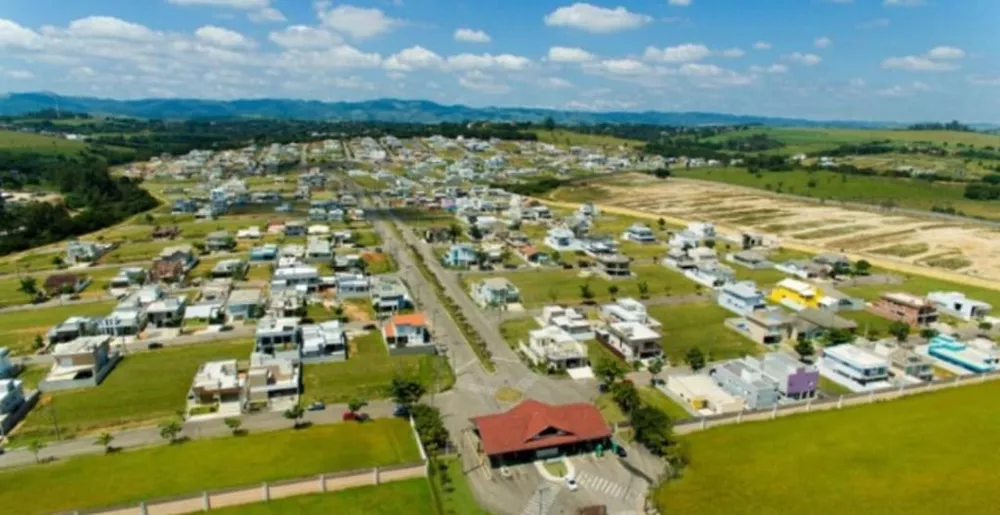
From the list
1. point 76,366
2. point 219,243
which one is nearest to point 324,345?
point 76,366

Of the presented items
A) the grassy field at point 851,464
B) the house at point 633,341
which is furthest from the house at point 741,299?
the grassy field at point 851,464

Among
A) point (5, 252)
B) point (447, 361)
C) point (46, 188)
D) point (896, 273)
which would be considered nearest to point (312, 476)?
point (447, 361)

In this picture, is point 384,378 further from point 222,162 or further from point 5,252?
point 222,162

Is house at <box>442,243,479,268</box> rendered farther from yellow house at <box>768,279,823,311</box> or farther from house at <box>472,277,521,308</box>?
yellow house at <box>768,279,823,311</box>

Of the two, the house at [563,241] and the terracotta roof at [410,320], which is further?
the house at [563,241]

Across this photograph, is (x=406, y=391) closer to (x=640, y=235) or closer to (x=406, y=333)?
(x=406, y=333)

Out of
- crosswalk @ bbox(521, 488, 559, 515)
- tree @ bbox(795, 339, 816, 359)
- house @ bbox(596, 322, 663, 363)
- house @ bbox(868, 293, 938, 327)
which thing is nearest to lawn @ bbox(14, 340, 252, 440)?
crosswalk @ bbox(521, 488, 559, 515)

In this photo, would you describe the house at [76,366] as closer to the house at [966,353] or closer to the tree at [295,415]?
the tree at [295,415]
